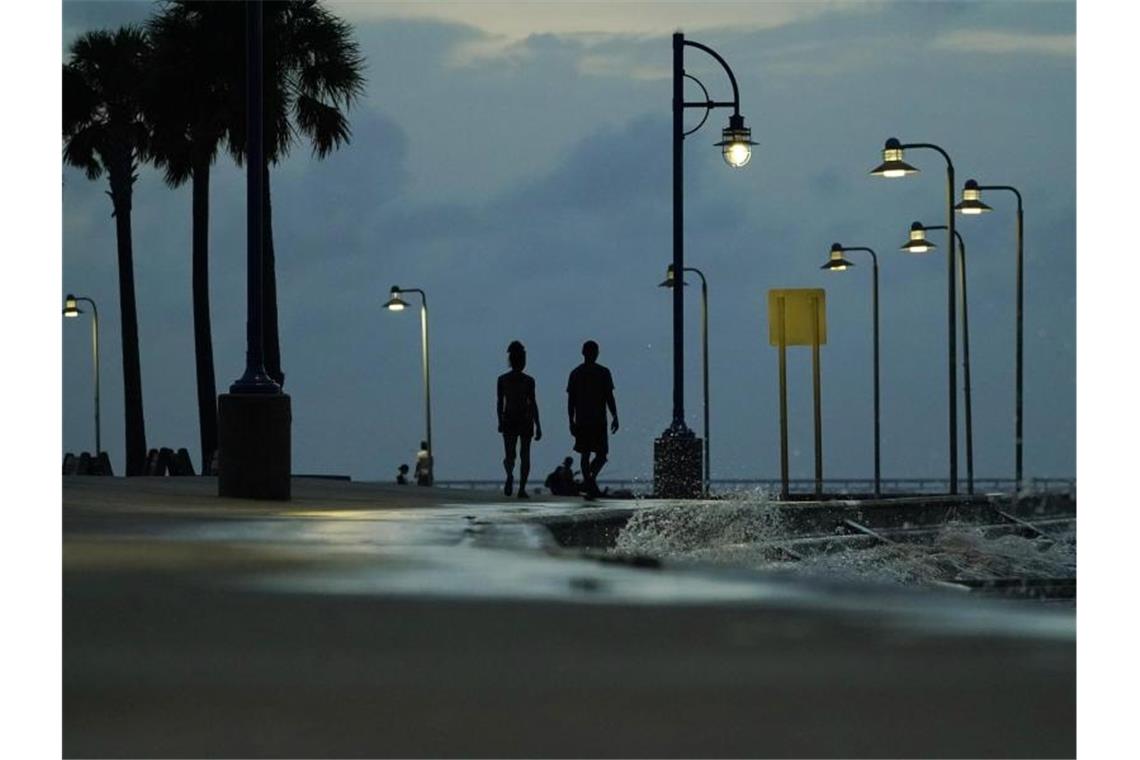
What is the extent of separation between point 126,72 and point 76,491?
35757 mm

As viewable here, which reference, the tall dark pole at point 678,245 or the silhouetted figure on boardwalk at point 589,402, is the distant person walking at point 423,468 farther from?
the silhouetted figure on boardwalk at point 589,402

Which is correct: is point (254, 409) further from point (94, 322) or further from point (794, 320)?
point (94, 322)

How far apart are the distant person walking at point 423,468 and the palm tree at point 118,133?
741cm

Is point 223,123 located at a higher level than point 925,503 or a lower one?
higher

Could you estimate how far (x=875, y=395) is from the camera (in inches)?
2228

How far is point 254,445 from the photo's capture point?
18.7 meters

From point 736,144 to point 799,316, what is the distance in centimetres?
264

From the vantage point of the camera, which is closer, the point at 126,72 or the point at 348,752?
the point at 348,752

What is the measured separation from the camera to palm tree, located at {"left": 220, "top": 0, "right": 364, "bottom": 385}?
42.8 metres
